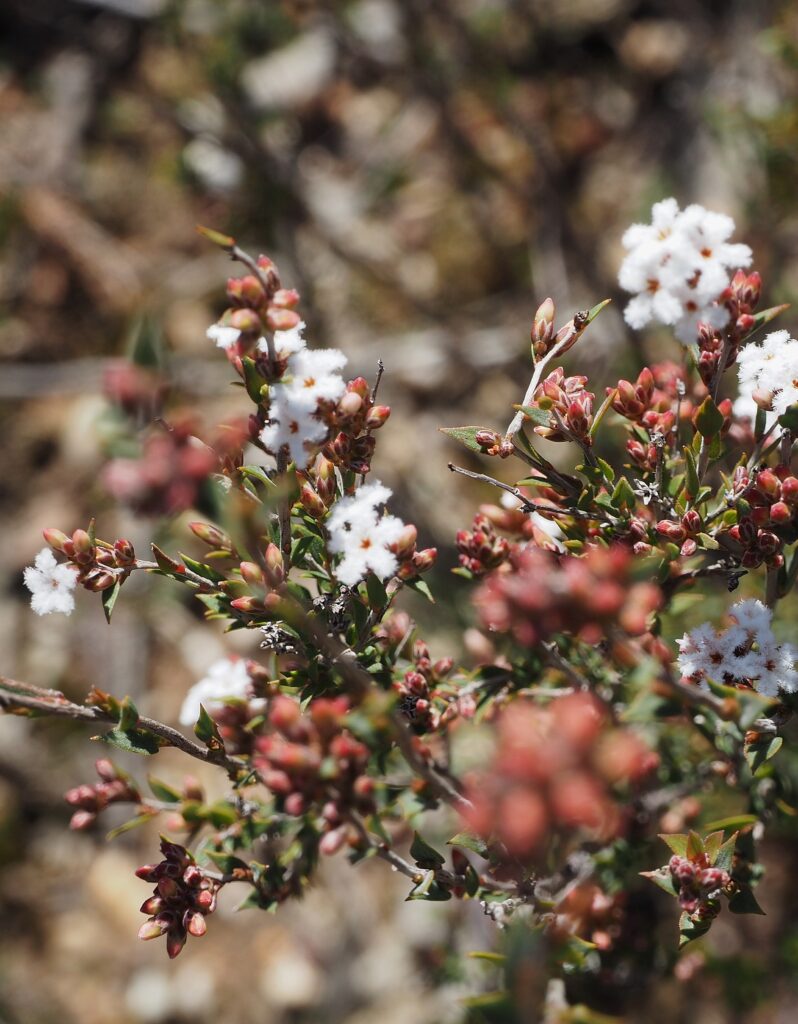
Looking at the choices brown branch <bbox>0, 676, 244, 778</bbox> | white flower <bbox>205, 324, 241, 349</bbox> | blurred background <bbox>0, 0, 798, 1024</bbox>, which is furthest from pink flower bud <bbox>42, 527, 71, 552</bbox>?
blurred background <bbox>0, 0, 798, 1024</bbox>

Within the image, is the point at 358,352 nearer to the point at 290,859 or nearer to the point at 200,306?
the point at 200,306

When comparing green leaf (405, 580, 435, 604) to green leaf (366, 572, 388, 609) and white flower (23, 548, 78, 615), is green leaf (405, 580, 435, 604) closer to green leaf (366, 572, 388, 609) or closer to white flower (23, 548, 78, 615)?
green leaf (366, 572, 388, 609)

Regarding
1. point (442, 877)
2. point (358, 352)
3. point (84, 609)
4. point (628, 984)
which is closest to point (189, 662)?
point (84, 609)

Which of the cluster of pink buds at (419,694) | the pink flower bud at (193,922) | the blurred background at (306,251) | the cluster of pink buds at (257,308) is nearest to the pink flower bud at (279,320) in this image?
the cluster of pink buds at (257,308)

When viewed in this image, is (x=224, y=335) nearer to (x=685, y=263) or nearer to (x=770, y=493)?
(x=685, y=263)

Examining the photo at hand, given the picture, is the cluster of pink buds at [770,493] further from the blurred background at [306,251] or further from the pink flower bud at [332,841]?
the blurred background at [306,251]
